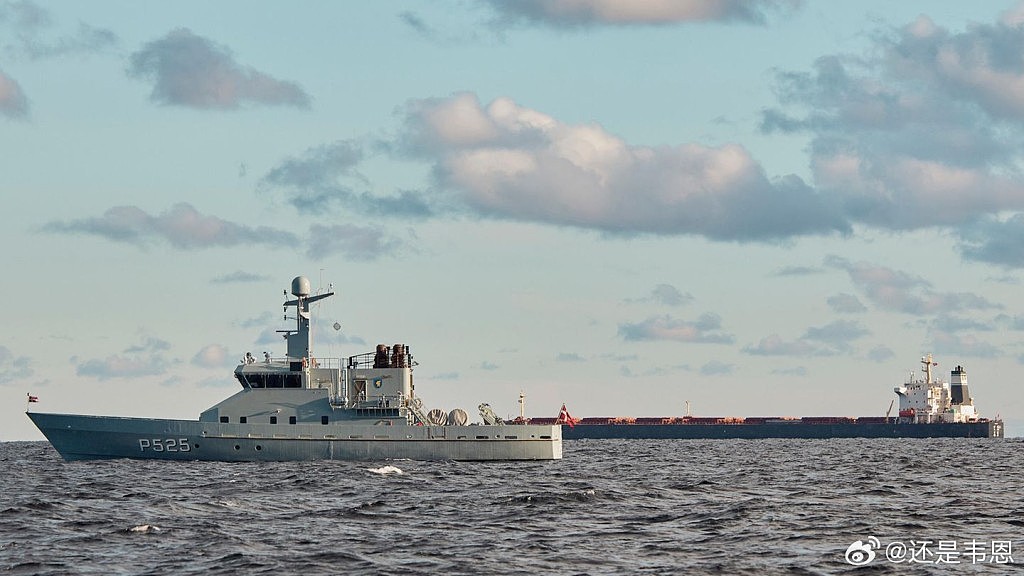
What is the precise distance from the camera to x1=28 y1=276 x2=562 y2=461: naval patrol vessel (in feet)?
202

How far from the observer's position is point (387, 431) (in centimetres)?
6231

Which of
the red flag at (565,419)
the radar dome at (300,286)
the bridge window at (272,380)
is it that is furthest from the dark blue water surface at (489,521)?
the red flag at (565,419)

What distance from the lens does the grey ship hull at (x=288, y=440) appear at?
61.6 m

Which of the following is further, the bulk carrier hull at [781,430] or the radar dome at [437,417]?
the bulk carrier hull at [781,430]

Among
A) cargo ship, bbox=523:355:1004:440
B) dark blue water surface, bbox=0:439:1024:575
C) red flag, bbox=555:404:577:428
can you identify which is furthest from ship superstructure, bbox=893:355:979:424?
dark blue water surface, bbox=0:439:1024:575

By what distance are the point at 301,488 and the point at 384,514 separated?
373 inches

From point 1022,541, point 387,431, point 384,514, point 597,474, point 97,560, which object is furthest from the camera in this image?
point 387,431

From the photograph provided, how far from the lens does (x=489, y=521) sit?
120 ft

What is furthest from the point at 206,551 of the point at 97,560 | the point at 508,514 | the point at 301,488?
the point at 301,488

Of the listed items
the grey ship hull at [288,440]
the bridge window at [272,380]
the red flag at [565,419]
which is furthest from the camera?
the red flag at [565,419]

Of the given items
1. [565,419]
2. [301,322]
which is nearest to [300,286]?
[301,322]

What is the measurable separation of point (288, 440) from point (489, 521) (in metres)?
27.1

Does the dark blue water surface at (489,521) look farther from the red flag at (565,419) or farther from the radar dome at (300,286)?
the red flag at (565,419)

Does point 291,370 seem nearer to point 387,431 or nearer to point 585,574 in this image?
point 387,431
